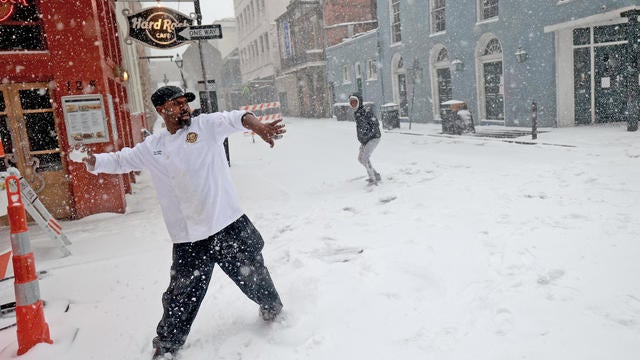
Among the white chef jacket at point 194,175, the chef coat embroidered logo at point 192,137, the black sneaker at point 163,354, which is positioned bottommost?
the black sneaker at point 163,354

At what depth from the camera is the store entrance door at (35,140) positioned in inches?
284

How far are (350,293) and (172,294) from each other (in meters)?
1.47

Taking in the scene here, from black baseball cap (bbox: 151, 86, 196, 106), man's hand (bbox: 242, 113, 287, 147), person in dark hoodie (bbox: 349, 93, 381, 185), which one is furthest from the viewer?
person in dark hoodie (bbox: 349, 93, 381, 185)

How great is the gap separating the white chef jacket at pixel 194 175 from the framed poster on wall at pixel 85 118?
4.92 m

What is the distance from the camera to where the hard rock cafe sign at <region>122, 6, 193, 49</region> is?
28.1 ft

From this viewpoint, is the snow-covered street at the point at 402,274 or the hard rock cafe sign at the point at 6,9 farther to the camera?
the hard rock cafe sign at the point at 6,9

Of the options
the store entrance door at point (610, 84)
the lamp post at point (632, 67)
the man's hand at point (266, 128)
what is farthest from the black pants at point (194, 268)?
the store entrance door at point (610, 84)

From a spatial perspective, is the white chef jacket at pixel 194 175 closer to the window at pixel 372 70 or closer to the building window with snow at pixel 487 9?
the building window with snow at pixel 487 9

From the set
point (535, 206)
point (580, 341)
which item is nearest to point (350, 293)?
point (580, 341)

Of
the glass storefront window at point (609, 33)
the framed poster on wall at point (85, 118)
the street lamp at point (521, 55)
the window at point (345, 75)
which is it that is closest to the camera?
the framed poster on wall at point (85, 118)

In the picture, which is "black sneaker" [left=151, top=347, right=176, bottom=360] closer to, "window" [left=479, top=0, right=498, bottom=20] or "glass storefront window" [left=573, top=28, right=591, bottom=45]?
"glass storefront window" [left=573, top=28, right=591, bottom=45]

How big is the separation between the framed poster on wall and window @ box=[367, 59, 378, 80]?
19473 millimetres

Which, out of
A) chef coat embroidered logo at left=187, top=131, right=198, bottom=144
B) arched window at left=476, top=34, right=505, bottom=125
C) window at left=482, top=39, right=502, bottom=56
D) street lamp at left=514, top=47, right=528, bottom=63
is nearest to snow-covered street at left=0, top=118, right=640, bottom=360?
chef coat embroidered logo at left=187, top=131, right=198, bottom=144

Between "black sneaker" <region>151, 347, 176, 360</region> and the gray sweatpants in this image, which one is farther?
the gray sweatpants
